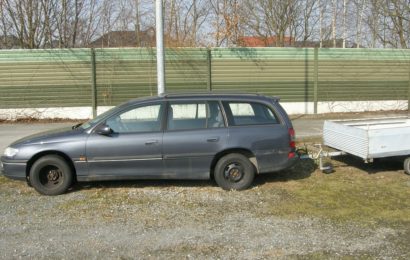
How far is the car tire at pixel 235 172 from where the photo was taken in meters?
6.92

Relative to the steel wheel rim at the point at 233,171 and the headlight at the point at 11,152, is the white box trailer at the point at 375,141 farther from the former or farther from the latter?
the headlight at the point at 11,152

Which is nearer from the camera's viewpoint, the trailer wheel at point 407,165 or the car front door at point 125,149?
the car front door at point 125,149

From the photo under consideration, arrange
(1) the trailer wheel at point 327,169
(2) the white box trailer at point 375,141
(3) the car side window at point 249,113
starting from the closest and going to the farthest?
(3) the car side window at point 249,113
(2) the white box trailer at point 375,141
(1) the trailer wheel at point 327,169

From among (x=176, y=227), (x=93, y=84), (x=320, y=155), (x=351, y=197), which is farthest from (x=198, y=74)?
(x=176, y=227)

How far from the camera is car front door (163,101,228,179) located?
680 centimetres

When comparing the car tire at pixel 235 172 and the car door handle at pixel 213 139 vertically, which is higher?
the car door handle at pixel 213 139

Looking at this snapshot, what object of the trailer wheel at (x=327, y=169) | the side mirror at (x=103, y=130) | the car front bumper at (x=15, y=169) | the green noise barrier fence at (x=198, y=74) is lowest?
the trailer wheel at (x=327, y=169)

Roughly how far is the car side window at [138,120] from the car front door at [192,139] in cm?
21

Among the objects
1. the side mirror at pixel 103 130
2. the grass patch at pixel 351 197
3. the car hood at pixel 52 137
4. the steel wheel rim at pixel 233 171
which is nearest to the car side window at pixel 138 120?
the side mirror at pixel 103 130

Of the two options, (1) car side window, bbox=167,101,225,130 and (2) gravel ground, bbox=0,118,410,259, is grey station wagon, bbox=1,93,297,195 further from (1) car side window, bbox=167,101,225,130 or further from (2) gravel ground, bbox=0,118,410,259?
(2) gravel ground, bbox=0,118,410,259

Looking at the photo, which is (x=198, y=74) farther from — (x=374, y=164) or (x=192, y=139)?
(x=192, y=139)

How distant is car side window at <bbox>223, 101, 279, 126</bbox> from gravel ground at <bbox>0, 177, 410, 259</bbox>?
1.10 m

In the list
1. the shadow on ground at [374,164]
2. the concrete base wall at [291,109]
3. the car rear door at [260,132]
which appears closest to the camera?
the car rear door at [260,132]

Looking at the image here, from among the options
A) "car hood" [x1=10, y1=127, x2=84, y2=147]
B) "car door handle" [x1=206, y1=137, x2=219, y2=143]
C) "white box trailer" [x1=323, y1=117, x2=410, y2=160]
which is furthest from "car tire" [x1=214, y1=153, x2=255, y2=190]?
"car hood" [x1=10, y1=127, x2=84, y2=147]
